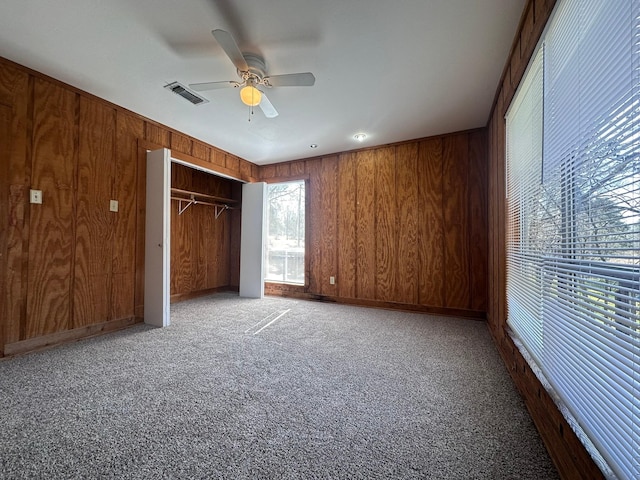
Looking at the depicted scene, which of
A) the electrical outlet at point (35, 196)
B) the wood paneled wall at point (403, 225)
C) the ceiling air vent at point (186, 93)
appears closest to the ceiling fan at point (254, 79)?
the ceiling air vent at point (186, 93)

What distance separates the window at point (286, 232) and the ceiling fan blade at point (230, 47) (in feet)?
8.98

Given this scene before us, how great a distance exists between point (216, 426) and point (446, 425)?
47.7 inches

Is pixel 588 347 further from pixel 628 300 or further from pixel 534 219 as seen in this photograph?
pixel 534 219

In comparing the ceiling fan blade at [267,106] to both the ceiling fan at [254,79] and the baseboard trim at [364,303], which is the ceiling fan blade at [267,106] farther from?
the baseboard trim at [364,303]

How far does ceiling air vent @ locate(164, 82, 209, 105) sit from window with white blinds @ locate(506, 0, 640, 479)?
111 inches

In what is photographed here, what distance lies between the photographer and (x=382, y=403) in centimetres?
155

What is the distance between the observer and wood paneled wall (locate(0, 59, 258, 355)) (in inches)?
86.0

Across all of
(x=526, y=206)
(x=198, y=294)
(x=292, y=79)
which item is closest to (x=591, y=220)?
(x=526, y=206)

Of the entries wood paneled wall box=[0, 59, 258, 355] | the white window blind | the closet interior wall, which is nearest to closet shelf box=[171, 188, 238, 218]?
the closet interior wall

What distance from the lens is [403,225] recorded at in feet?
12.3

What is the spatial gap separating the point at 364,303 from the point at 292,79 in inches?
123

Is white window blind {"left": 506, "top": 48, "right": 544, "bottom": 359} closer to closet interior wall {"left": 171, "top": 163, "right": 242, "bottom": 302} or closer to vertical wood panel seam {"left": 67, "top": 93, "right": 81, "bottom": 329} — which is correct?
vertical wood panel seam {"left": 67, "top": 93, "right": 81, "bottom": 329}

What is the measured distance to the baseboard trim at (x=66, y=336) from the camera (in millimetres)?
2184

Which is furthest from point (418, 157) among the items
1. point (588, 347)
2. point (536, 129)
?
point (588, 347)
